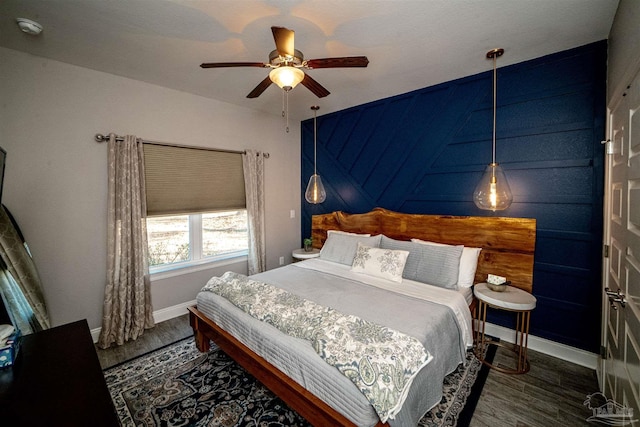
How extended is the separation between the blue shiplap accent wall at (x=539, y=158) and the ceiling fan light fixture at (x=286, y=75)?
1925mm

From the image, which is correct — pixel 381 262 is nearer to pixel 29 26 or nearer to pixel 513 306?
pixel 513 306

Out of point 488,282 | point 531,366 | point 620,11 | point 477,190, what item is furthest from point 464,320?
point 620,11

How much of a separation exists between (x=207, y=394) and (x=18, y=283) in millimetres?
1674

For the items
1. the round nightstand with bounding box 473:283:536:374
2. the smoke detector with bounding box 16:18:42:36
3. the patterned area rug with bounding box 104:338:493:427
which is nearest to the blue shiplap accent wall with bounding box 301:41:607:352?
the round nightstand with bounding box 473:283:536:374

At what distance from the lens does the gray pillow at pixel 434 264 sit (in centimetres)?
250

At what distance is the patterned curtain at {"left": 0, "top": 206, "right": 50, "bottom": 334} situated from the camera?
1935 mm

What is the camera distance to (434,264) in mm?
2600

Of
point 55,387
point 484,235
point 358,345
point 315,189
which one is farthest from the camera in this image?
point 315,189

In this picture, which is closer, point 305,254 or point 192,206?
point 192,206

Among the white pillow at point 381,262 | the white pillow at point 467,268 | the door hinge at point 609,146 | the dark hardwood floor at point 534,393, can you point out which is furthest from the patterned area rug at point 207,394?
the door hinge at point 609,146

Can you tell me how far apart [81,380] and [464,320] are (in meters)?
2.44

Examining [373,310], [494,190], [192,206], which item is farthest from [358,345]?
[192,206]

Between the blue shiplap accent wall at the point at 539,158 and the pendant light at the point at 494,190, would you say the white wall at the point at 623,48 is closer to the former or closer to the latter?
the blue shiplap accent wall at the point at 539,158

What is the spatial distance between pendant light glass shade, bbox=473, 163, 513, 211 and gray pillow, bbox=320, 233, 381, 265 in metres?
1.21
